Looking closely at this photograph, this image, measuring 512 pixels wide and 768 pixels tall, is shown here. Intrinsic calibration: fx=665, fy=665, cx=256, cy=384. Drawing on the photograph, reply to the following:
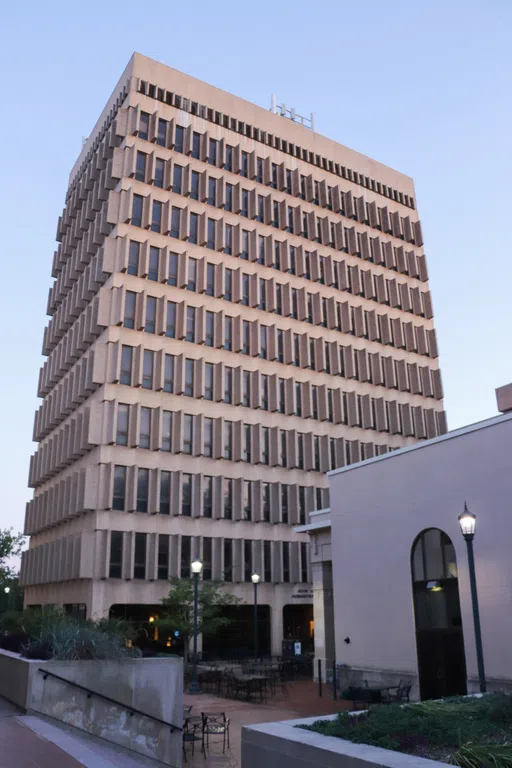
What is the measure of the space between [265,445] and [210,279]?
14120 millimetres

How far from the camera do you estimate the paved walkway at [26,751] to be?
10062 millimetres

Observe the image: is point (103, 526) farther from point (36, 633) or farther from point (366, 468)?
point (36, 633)

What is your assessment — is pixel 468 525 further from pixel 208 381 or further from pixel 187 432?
pixel 208 381

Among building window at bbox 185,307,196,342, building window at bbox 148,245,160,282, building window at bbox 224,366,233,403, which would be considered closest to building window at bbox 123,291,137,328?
building window at bbox 148,245,160,282

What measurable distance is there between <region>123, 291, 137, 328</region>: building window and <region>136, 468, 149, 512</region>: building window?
10.7m

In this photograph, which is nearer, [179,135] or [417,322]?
[179,135]

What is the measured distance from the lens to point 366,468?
27234 millimetres

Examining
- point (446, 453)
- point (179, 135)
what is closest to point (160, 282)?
point (179, 135)

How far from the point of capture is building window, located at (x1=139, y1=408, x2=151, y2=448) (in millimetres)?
47344

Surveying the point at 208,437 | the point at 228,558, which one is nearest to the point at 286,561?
the point at 228,558

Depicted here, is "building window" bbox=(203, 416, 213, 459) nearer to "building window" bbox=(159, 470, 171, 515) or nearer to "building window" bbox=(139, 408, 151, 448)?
"building window" bbox=(159, 470, 171, 515)

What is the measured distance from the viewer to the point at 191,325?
51.6m

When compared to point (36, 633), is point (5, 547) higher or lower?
higher

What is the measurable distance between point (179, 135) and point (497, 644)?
47.3 metres
